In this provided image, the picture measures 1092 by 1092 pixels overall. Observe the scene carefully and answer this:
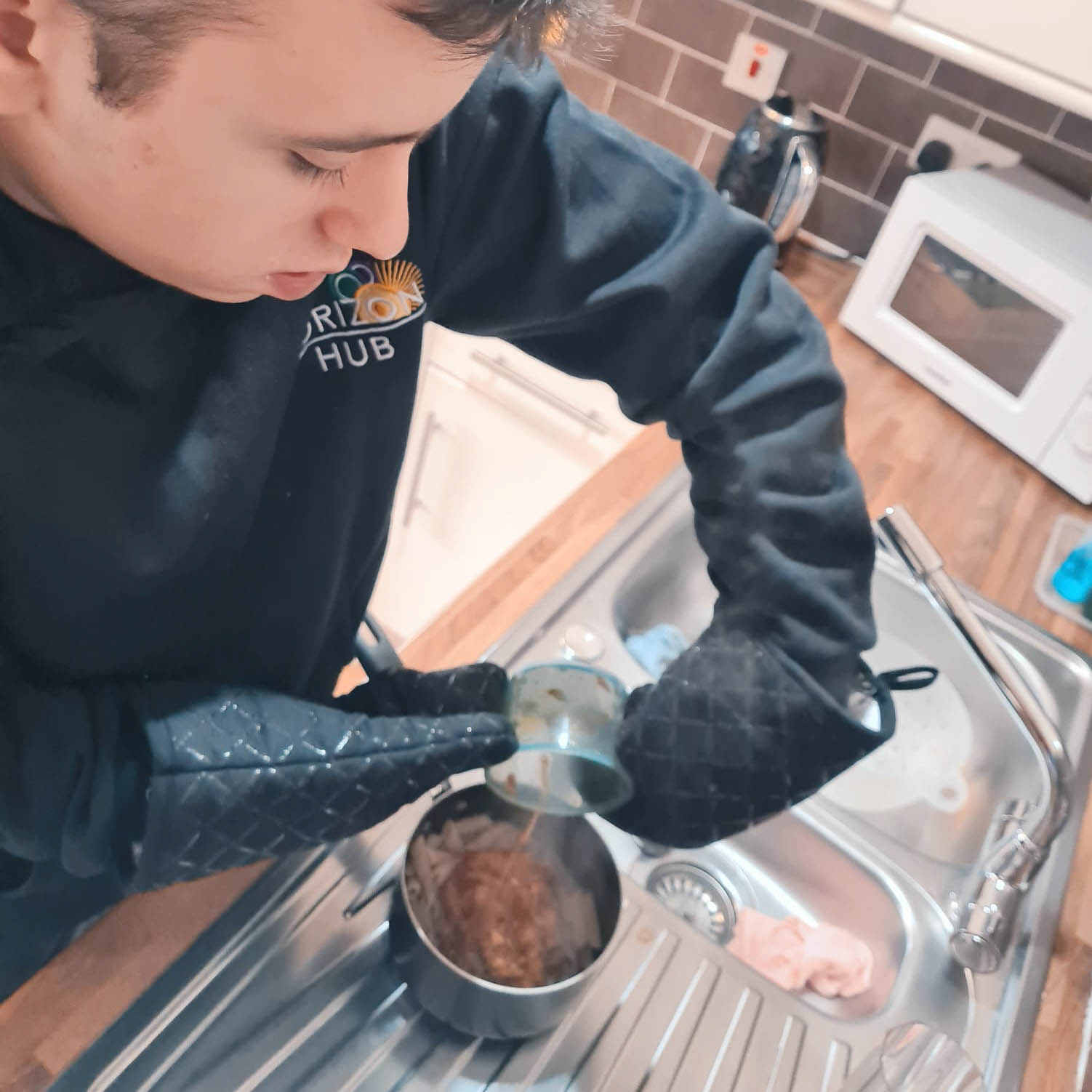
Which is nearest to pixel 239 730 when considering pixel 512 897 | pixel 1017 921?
pixel 512 897

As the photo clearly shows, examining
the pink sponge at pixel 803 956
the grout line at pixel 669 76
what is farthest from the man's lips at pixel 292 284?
the grout line at pixel 669 76

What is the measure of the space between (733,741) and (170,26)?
17.5 inches

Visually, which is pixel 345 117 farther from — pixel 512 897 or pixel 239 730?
pixel 512 897

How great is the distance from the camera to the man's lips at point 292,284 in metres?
0.39

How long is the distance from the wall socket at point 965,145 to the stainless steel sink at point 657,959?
64cm

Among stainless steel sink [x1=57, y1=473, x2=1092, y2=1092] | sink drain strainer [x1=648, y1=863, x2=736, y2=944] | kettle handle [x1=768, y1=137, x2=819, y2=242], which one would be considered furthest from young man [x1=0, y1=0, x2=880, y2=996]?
kettle handle [x1=768, y1=137, x2=819, y2=242]

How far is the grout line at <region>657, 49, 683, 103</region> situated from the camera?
56.6 inches

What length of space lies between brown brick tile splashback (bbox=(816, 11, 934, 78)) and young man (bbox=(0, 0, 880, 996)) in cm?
85

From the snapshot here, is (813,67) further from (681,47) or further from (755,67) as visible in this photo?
(681,47)

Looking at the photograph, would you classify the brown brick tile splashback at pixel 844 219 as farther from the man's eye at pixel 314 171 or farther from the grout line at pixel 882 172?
the man's eye at pixel 314 171

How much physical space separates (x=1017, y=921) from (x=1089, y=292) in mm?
661

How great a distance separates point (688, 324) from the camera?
0.58m

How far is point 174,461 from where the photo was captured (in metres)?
0.44

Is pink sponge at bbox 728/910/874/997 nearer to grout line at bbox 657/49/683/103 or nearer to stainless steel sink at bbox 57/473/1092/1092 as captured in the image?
stainless steel sink at bbox 57/473/1092/1092
